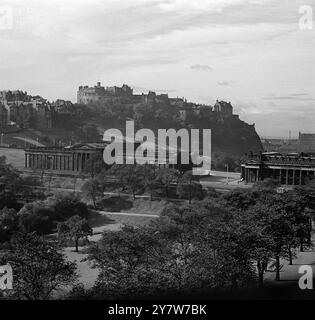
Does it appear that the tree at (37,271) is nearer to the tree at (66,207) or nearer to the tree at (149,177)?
the tree at (66,207)

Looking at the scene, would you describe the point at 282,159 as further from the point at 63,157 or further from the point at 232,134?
the point at 232,134

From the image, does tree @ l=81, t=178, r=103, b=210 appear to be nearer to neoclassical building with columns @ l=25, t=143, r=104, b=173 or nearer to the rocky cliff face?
neoclassical building with columns @ l=25, t=143, r=104, b=173

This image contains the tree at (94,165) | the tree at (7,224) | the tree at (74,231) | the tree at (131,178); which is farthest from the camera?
the tree at (94,165)

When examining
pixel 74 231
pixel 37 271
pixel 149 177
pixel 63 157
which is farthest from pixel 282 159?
pixel 37 271

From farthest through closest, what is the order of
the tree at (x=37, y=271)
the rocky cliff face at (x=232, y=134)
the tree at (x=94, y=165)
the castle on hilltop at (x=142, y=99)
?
the castle on hilltop at (x=142, y=99) → the rocky cliff face at (x=232, y=134) → the tree at (x=94, y=165) → the tree at (x=37, y=271)

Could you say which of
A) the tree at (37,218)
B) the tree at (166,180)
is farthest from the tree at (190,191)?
the tree at (37,218)

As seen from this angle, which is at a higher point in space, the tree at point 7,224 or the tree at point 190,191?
the tree at point 190,191
